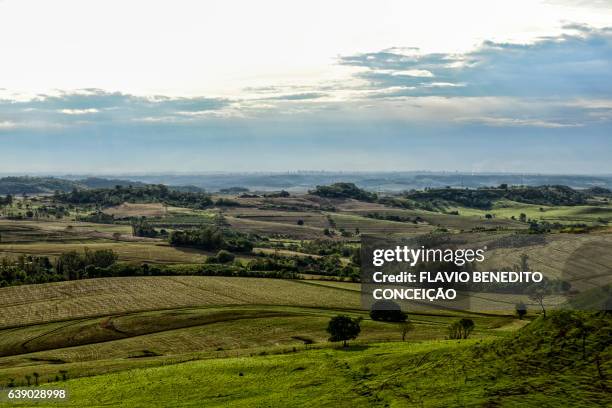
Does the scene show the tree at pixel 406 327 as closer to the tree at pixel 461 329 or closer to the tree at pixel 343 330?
the tree at pixel 461 329

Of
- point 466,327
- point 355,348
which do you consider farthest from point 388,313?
point 355,348

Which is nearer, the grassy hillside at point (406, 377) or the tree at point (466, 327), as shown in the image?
the grassy hillside at point (406, 377)

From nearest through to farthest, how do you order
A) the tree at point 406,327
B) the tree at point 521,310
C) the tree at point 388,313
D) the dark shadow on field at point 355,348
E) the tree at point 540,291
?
1. the dark shadow on field at point 355,348
2. the tree at point 406,327
3. the tree at point 388,313
4. the tree at point 521,310
5. the tree at point 540,291

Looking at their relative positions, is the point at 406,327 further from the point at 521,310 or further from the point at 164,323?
the point at 164,323

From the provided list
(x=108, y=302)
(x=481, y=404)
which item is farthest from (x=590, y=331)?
(x=108, y=302)

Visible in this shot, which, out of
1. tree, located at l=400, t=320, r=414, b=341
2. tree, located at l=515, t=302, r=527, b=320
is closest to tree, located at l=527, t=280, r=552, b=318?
tree, located at l=515, t=302, r=527, b=320

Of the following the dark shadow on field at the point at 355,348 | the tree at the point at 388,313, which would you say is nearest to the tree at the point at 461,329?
the dark shadow on field at the point at 355,348

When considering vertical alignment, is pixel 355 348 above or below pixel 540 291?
above

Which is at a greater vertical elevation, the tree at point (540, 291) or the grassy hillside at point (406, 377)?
the grassy hillside at point (406, 377)
